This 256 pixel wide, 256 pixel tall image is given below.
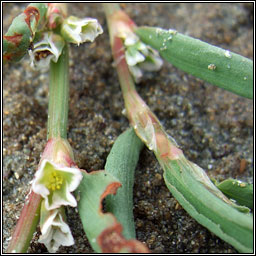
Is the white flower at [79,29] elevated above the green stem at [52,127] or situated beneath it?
elevated above

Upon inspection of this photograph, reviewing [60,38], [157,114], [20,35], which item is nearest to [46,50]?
[60,38]

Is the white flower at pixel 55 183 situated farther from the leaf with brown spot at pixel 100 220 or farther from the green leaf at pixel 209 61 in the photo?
the green leaf at pixel 209 61

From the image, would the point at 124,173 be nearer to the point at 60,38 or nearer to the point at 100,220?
the point at 100,220

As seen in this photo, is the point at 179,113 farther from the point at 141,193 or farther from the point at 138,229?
the point at 138,229

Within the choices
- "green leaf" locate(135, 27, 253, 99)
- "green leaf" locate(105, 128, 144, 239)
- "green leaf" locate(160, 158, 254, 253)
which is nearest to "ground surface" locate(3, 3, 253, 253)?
"green leaf" locate(105, 128, 144, 239)

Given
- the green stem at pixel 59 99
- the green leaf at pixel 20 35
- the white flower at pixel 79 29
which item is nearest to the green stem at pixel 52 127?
the green stem at pixel 59 99

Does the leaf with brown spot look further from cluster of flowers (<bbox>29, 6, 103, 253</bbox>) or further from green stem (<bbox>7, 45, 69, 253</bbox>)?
green stem (<bbox>7, 45, 69, 253</bbox>)

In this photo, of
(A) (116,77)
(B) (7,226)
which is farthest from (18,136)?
(A) (116,77)
